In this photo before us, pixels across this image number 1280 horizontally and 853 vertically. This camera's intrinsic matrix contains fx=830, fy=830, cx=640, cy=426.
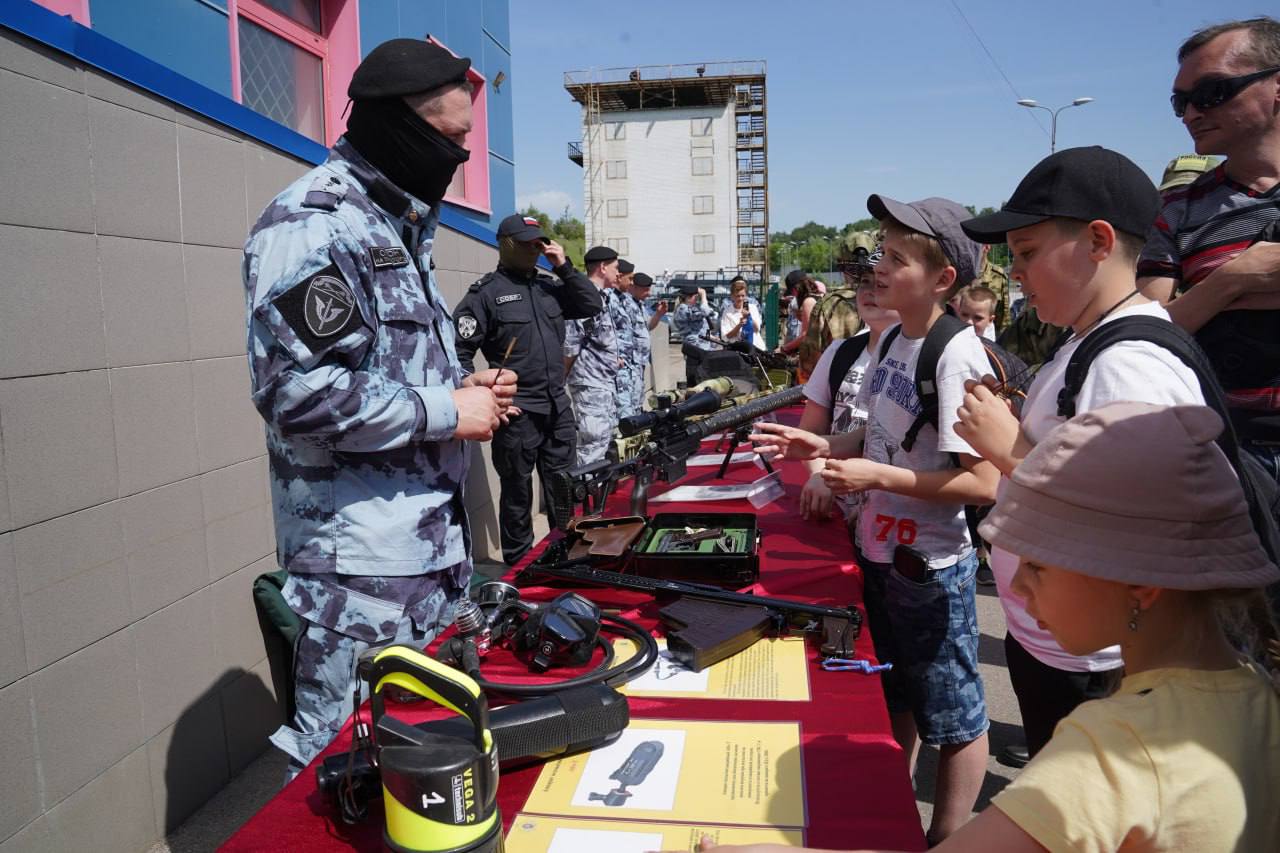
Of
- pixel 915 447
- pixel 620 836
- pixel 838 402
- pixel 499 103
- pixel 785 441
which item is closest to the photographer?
pixel 620 836

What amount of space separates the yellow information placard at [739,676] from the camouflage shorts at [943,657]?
0.62m

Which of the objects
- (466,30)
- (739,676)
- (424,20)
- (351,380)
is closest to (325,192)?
(351,380)

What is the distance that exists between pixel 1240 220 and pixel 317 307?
7.97ft

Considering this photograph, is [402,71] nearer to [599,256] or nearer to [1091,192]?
[1091,192]

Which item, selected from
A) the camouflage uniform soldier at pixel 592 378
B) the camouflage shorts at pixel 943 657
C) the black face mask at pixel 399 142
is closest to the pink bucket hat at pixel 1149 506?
the camouflage shorts at pixel 943 657

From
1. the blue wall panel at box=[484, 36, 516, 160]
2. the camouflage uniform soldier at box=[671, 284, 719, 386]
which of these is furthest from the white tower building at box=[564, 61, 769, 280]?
the blue wall panel at box=[484, 36, 516, 160]

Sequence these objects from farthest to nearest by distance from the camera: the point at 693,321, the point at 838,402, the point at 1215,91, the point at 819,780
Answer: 1. the point at 693,321
2. the point at 838,402
3. the point at 1215,91
4. the point at 819,780

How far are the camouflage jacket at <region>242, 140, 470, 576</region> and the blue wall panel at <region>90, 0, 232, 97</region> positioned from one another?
189 cm

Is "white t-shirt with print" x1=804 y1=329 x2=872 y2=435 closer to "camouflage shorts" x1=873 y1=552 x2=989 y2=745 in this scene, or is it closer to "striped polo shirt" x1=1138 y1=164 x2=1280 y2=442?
"camouflage shorts" x1=873 y1=552 x2=989 y2=745

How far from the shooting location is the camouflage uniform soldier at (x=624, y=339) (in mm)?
7991

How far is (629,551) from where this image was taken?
7.77 feet

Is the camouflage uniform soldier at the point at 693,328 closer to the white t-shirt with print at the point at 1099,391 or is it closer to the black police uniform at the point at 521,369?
the black police uniform at the point at 521,369

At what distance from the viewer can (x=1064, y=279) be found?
5.67 ft

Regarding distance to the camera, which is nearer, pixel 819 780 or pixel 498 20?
pixel 819 780
